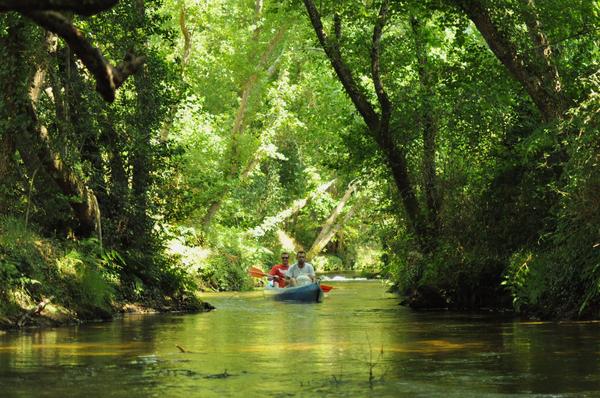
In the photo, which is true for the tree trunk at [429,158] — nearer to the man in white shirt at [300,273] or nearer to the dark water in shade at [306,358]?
the dark water in shade at [306,358]

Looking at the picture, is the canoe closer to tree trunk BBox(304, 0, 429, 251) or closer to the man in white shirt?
the man in white shirt

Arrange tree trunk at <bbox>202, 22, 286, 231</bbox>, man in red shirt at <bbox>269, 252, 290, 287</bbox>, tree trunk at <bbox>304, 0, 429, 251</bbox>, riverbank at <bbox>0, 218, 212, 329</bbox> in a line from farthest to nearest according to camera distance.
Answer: tree trunk at <bbox>202, 22, 286, 231</bbox>, man in red shirt at <bbox>269, 252, 290, 287</bbox>, tree trunk at <bbox>304, 0, 429, 251</bbox>, riverbank at <bbox>0, 218, 212, 329</bbox>

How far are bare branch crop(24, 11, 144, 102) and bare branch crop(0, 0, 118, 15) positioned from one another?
86 millimetres

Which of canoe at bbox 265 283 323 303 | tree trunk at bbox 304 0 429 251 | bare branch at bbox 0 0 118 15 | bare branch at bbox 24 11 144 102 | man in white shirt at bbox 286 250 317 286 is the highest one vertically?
tree trunk at bbox 304 0 429 251

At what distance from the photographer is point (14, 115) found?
18703 millimetres

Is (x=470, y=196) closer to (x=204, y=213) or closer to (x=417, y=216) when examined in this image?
(x=417, y=216)

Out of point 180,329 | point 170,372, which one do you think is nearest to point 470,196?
point 180,329

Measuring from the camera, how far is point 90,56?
827 cm

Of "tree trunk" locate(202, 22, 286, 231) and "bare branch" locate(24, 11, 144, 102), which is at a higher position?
"tree trunk" locate(202, 22, 286, 231)

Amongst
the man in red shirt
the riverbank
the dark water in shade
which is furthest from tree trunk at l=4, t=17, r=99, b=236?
the man in red shirt

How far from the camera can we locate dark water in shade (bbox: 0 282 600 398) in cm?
985

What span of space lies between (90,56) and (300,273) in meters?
22.9

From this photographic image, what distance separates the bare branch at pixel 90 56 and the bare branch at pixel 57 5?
0.28ft

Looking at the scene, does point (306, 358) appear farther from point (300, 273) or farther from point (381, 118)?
point (300, 273)
